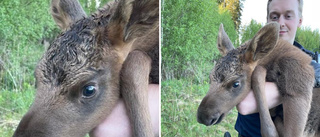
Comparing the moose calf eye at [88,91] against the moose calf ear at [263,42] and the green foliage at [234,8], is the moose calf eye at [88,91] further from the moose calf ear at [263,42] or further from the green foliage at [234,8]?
the green foliage at [234,8]

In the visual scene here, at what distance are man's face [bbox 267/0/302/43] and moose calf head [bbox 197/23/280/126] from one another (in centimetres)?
14

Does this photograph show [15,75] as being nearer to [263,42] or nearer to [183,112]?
[183,112]

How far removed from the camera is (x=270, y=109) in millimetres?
1374

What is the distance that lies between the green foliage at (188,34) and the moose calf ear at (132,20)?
0.65 metres

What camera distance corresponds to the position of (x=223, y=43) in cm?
153

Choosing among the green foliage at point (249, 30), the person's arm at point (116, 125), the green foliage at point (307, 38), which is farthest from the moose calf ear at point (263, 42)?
the person's arm at point (116, 125)

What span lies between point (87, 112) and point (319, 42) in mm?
1206

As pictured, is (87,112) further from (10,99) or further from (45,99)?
(10,99)

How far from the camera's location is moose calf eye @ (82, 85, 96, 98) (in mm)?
881

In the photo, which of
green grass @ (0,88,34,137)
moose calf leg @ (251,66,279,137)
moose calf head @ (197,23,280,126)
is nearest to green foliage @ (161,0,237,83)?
moose calf head @ (197,23,280,126)

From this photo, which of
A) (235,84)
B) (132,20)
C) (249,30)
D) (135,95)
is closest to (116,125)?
(135,95)

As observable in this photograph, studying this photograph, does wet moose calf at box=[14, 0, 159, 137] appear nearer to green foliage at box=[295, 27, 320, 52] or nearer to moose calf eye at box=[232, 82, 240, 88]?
moose calf eye at box=[232, 82, 240, 88]

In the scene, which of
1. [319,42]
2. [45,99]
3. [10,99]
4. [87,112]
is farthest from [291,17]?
[10,99]

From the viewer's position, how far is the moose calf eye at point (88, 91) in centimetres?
88
